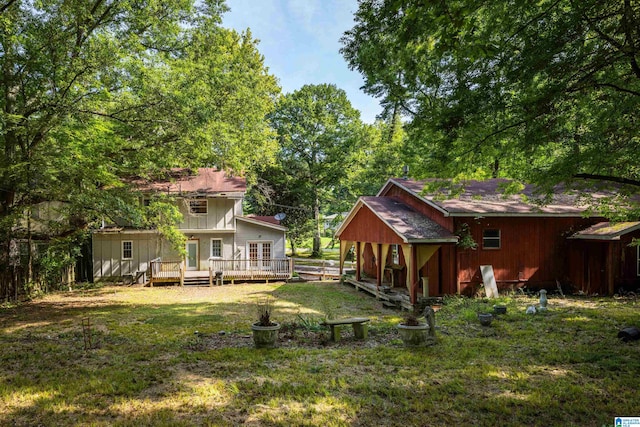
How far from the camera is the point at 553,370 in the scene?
6.22 meters

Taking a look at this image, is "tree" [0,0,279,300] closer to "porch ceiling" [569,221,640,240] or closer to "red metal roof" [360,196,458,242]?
"red metal roof" [360,196,458,242]

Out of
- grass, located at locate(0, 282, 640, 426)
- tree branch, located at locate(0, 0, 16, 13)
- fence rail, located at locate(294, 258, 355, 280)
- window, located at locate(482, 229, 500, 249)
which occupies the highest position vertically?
tree branch, located at locate(0, 0, 16, 13)

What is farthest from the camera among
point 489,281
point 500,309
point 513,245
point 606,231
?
point 513,245

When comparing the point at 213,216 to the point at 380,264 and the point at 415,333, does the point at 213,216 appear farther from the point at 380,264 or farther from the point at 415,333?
the point at 415,333

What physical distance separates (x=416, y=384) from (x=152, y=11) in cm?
1423

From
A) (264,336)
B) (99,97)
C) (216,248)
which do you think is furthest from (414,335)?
(216,248)

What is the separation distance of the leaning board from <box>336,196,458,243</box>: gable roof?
6.52 feet

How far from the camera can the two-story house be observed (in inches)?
830

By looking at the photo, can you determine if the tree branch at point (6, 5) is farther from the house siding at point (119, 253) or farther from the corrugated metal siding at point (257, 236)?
the corrugated metal siding at point (257, 236)

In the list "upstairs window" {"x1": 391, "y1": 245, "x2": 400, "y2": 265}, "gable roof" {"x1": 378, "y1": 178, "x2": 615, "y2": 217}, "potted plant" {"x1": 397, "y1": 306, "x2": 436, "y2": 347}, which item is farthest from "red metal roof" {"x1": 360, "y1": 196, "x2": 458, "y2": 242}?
"potted plant" {"x1": 397, "y1": 306, "x2": 436, "y2": 347}

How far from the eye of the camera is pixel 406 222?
1396cm

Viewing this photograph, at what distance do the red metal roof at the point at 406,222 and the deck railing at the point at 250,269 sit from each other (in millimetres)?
7312

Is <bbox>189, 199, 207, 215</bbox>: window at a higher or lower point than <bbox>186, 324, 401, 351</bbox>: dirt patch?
higher

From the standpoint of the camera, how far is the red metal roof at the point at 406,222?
1269 cm
